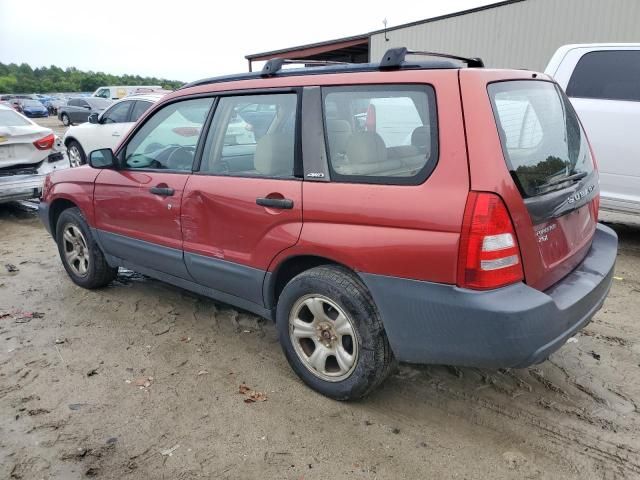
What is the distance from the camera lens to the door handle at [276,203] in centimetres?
288

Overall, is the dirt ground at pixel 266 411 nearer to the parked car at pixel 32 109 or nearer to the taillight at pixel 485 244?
the taillight at pixel 485 244

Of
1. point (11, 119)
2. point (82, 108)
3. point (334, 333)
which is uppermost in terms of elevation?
point (11, 119)

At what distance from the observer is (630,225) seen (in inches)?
259

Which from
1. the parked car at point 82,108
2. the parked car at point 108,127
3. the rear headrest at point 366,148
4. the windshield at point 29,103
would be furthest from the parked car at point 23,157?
A: the windshield at point 29,103

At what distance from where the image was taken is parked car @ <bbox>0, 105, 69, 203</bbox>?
733 cm

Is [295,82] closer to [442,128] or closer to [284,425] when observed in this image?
[442,128]

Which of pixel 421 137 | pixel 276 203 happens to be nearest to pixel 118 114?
pixel 276 203

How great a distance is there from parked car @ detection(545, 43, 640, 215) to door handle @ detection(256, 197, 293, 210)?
3.90m

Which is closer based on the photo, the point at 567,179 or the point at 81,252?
the point at 567,179

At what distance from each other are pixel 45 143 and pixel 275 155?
6180 mm

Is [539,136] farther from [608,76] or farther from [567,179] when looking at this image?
[608,76]

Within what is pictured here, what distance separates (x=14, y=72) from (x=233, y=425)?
12468 centimetres

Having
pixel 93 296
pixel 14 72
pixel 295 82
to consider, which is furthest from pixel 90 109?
pixel 14 72

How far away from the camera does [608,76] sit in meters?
5.38
